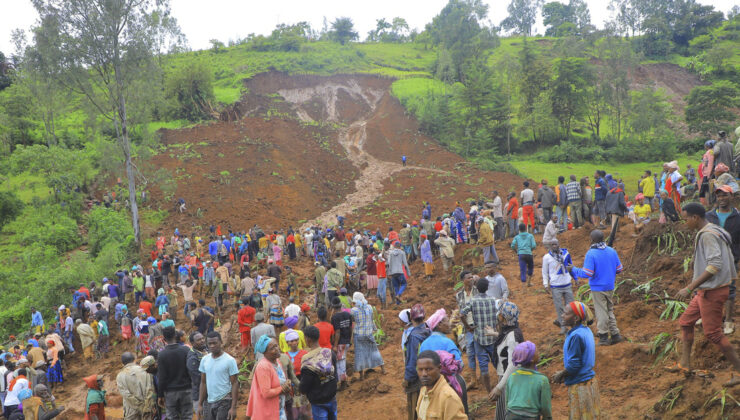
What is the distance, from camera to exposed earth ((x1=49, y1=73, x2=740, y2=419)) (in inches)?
232

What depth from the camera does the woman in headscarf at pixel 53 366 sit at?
1185 cm

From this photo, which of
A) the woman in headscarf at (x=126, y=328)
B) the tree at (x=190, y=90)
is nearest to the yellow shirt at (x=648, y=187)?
the woman in headscarf at (x=126, y=328)

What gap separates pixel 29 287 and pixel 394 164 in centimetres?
2615

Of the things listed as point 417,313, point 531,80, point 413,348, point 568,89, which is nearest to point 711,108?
point 568,89

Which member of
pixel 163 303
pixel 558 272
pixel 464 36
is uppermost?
pixel 464 36

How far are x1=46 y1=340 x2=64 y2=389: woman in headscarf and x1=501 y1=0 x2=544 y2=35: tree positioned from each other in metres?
108

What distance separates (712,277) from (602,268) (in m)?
1.76

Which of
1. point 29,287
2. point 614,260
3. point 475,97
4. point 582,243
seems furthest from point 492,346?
point 475,97

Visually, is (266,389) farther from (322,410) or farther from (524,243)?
(524,243)

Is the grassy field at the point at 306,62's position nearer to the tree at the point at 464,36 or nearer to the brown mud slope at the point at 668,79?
the tree at the point at 464,36

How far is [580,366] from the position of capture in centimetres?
414

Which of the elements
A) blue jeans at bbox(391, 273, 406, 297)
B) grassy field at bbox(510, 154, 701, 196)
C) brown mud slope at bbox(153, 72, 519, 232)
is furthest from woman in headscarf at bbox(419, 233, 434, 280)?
grassy field at bbox(510, 154, 701, 196)

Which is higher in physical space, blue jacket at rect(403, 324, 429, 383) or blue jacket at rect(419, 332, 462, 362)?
blue jacket at rect(419, 332, 462, 362)

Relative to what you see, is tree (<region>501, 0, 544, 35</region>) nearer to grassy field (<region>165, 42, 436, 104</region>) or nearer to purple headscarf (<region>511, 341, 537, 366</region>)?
grassy field (<region>165, 42, 436, 104</region>)
